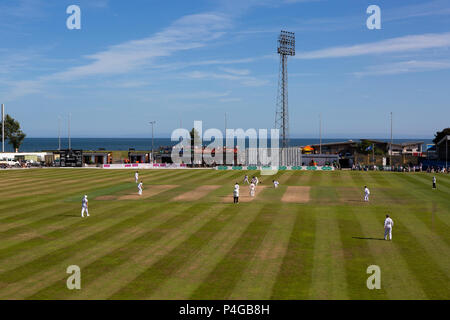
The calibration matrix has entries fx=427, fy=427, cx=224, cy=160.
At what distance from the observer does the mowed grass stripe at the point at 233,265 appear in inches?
676

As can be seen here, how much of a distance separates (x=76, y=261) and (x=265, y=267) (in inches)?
369

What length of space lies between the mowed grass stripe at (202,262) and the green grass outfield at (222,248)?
6 centimetres

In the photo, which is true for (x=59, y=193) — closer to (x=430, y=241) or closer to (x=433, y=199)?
(x=430, y=241)

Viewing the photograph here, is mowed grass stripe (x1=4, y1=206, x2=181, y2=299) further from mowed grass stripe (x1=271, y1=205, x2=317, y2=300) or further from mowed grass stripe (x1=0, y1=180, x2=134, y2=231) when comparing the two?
mowed grass stripe (x1=271, y1=205, x2=317, y2=300)

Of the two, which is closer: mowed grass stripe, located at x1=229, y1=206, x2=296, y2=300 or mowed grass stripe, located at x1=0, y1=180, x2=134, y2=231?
mowed grass stripe, located at x1=229, y1=206, x2=296, y2=300

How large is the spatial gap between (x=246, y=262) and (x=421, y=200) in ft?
92.3

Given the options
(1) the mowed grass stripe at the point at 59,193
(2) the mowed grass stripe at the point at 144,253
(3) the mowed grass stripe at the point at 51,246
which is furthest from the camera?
(1) the mowed grass stripe at the point at 59,193

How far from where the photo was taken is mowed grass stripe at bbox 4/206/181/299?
17.2 meters

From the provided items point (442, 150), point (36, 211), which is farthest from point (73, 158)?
point (442, 150)

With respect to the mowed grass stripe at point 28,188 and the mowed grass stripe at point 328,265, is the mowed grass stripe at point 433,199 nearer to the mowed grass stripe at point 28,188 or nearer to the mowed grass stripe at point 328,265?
the mowed grass stripe at point 328,265

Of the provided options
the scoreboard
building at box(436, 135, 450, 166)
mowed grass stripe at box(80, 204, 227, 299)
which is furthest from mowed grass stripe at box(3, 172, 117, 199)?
building at box(436, 135, 450, 166)

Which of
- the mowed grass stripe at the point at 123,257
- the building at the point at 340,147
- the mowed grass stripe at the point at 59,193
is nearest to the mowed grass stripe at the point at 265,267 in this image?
the mowed grass stripe at the point at 123,257

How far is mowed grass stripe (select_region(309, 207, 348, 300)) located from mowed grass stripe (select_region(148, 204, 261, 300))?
479 cm

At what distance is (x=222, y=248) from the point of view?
23.7m
